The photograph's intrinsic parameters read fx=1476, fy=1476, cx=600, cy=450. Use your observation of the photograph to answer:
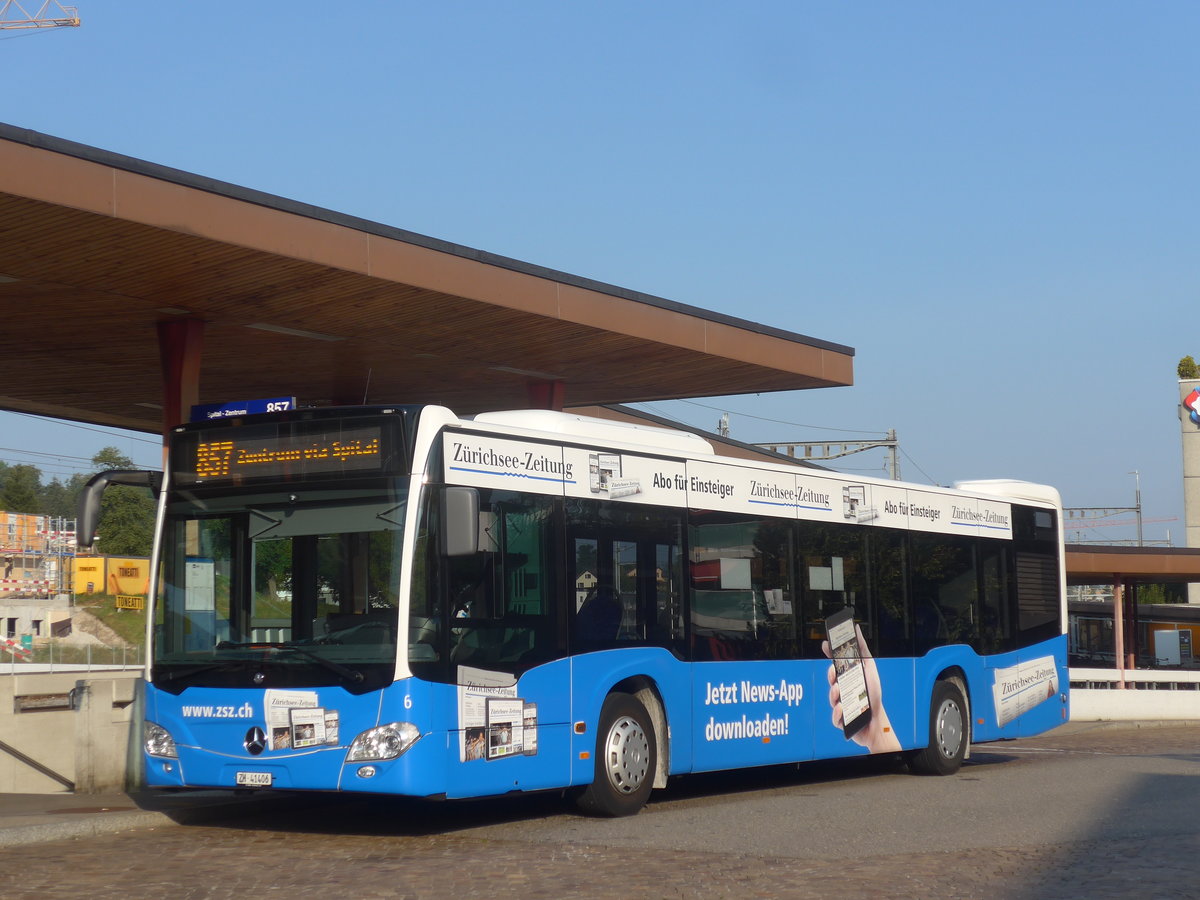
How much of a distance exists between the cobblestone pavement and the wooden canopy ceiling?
12.2 feet

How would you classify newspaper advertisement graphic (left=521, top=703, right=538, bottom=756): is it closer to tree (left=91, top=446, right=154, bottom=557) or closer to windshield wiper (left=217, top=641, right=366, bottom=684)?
windshield wiper (left=217, top=641, right=366, bottom=684)

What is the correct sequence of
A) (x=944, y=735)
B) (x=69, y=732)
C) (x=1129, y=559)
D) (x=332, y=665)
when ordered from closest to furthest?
(x=332, y=665), (x=944, y=735), (x=69, y=732), (x=1129, y=559)

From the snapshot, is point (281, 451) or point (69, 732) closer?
point (281, 451)

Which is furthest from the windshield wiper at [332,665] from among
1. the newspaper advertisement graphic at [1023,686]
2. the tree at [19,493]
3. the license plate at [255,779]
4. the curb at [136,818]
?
the tree at [19,493]

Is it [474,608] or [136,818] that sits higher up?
[474,608]

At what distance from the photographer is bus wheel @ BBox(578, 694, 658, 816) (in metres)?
11.4

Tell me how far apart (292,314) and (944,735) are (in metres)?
8.40

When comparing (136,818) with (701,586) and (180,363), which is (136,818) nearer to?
(701,586)

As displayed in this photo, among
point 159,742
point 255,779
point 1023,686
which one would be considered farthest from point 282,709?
point 1023,686

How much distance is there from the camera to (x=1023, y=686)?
17.4 metres

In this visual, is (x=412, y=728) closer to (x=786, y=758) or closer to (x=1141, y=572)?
(x=786, y=758)

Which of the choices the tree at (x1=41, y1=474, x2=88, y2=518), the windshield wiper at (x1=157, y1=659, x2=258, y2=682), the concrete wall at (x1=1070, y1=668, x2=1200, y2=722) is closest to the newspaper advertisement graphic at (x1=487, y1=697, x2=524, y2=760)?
the windshield wiper at (x1=157, y1=659, x2=258, y2=682)

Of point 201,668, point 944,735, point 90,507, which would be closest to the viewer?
point 90,507

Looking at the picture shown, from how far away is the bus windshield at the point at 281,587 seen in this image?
9.95 meters
